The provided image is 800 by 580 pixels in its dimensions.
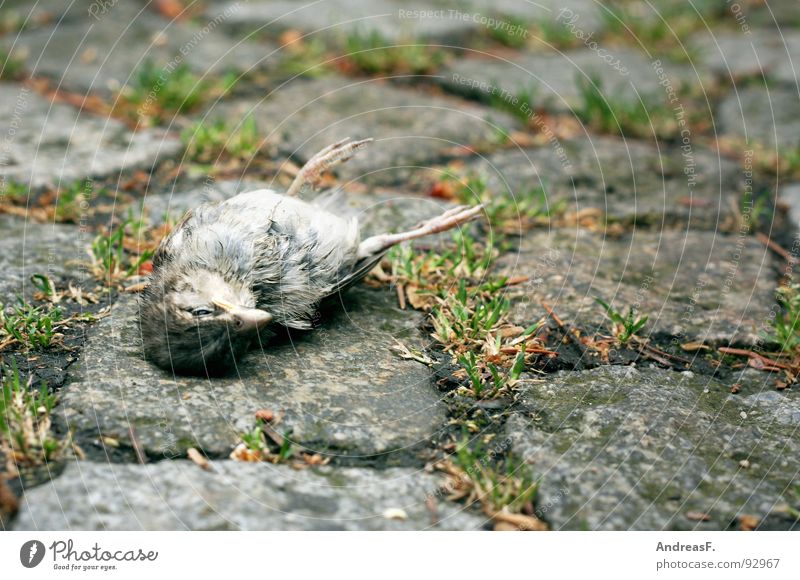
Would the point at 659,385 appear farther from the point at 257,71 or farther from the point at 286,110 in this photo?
the point at 257,71

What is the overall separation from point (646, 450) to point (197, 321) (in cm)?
Result: 141

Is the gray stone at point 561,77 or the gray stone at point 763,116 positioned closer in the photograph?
the gray stone at point 763,116

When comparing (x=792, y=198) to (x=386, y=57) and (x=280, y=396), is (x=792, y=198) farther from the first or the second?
(x=280, y=396)

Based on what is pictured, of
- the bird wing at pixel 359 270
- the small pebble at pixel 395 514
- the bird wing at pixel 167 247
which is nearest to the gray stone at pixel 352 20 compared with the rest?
the bird wing at pixel 359 270

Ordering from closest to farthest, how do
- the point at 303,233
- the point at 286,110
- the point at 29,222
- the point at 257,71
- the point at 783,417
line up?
the point at 783,417, the point at 303,233, the point at 29,222, the point at 286,110, the point at 257,71

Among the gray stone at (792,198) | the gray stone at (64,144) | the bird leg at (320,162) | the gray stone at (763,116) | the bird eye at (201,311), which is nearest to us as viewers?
the bird eye at (201,311)

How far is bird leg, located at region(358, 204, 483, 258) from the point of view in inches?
118

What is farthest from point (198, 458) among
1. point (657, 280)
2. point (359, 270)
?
point (657, 280)

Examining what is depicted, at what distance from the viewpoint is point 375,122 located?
465 cm

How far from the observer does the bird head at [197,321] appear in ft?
8.32

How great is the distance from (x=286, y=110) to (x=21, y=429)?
2871mm

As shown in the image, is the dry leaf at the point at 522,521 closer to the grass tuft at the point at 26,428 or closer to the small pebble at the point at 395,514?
the small pebble at the point at 395,514
